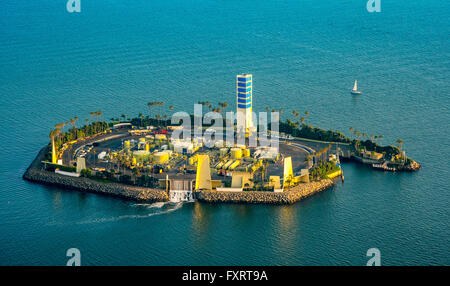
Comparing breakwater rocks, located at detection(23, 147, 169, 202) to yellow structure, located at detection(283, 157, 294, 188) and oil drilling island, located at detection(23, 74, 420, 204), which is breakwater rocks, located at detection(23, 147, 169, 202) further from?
yellow structure, located at detection(283, 157, 294, 188)

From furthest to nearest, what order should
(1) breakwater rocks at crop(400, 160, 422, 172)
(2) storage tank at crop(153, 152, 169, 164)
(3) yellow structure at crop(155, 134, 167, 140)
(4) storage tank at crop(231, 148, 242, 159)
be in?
(3) yellow structure at crop(155, 134, 167, 140)
(4) storage tank at crop(231, 148, 242, 159)
(2) storage tank at crop(153, 152, 169, 164)
(1) breakwater rocks at crop(400, 160, 422, 172)

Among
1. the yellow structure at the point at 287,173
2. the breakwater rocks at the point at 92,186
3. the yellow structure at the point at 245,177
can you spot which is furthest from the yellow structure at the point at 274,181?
the breakwater rocks at the point at 92,186

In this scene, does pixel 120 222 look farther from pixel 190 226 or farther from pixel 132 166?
pixel 132 166

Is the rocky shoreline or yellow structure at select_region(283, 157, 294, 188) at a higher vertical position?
yellow structure at select_region(283, 157, 294, 188)

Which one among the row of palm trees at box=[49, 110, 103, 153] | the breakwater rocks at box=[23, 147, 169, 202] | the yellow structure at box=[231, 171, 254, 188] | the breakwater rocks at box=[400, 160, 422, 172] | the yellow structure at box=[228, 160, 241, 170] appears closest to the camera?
the breakwater rocks at box=[23, 147, 169, 202]

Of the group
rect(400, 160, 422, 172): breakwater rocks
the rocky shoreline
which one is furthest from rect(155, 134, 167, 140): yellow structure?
rect(400, 160, 422, 172): breakwater rocks

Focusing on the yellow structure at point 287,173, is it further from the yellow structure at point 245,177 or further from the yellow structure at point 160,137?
the yellow structure at point 160,137

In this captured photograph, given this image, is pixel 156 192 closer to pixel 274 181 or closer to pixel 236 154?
pixel 274 181
